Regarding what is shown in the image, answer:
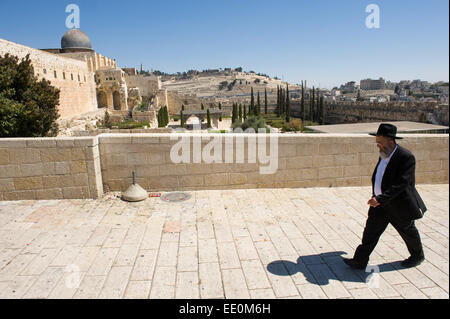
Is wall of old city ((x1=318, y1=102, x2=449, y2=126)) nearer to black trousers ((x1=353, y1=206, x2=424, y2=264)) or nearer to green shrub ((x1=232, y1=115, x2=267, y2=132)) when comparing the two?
green shrub ((x1=232, y1=115, x2=267, y2=132))

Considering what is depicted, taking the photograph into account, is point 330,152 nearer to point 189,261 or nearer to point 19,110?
point 189,261

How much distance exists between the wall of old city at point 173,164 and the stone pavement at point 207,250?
1.24 ft

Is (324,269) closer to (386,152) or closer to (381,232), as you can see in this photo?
(381,232)

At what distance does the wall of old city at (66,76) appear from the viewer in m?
21.2

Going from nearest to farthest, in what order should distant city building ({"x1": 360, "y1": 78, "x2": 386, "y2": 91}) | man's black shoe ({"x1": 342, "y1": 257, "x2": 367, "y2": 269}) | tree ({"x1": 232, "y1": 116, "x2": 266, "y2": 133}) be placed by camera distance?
man's black shoe ({"x1": 342, "y1": 257, "x2": 367, "y2": 269})
tree ({"x1": 232, "y1": 116, "x2": 266, "y2": 133})
distant city building ({"x1": 360, "y1": 78, "x2": 386, "y2": 91})

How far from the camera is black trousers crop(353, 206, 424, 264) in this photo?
2854 mm

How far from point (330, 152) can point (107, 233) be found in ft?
12.9

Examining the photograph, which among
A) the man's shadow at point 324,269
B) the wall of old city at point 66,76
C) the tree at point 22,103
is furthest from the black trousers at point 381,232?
the wall of old city at point 66,76

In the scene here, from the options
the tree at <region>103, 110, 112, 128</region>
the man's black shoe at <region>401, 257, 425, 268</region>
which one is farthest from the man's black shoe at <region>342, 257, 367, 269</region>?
the tree at <region>103, 110, 112, 128</region>

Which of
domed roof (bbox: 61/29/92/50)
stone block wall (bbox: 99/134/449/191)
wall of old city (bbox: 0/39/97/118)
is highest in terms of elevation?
domed roof (bbox: 61/29/92/50)

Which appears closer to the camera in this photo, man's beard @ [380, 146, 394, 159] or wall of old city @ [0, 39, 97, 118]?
man's beard @ [380, 146, 394, 159]

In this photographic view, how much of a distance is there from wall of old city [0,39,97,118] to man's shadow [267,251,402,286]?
20.5 metres
